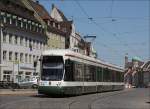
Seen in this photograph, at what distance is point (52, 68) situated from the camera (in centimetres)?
3603

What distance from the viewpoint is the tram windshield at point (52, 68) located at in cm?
3588

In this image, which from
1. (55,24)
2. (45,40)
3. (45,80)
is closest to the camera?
(45,80)

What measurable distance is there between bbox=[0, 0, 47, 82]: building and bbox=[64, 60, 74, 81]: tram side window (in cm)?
3608

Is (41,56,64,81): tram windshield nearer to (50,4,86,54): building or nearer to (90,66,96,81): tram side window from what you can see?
(90,66,96,81): tram side window

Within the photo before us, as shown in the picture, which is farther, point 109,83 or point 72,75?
point 109,83

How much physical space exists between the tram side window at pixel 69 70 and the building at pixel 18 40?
3608 centimetres

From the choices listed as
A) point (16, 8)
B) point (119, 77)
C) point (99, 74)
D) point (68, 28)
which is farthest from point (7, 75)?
point (68, 28)

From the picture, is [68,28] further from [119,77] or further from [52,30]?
[119,77]

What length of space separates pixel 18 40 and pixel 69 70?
161 ft

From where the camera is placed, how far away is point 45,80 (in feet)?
117

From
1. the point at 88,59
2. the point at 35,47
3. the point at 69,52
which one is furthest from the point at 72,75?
the point at 35,47

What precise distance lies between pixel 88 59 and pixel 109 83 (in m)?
12.3

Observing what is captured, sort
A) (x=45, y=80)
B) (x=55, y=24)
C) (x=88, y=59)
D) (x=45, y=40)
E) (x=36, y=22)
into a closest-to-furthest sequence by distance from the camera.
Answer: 1. (x=45, y=80)
2. (x=88, y=59)
3. (x=36, y=22)
4. (x=45, y=40)
5. (x=55, y=24)

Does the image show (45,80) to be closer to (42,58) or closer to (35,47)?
(42,58)
